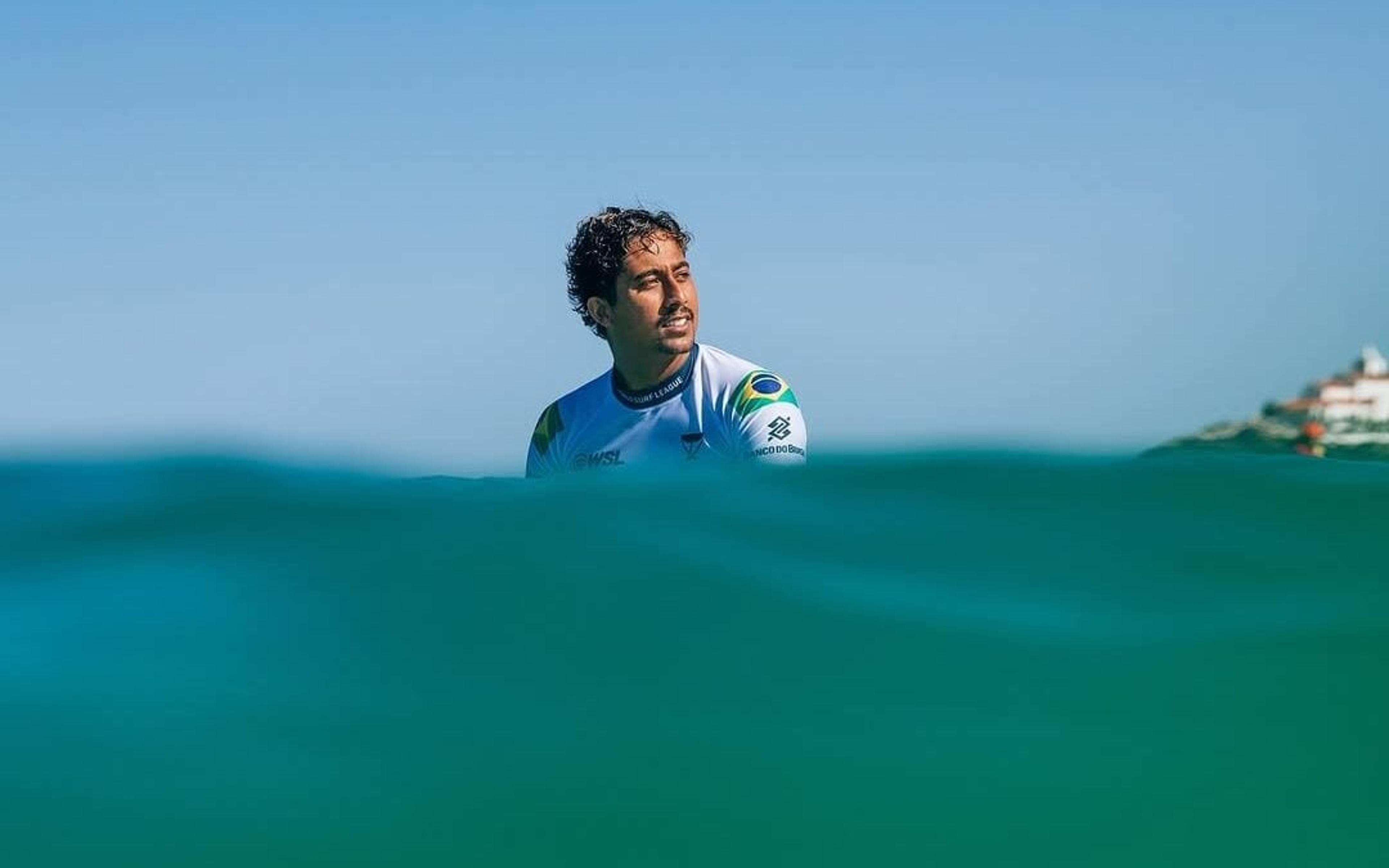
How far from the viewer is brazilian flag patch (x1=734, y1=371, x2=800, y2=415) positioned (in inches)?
256

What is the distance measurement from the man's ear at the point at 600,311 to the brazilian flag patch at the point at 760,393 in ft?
2.56

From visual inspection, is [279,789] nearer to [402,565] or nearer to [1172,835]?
[402,565]

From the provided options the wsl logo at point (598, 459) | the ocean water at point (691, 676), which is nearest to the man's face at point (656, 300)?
the wsl logo at point (598, 459)

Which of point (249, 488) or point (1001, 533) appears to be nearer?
point (1001, 533)

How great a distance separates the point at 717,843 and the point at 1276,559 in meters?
2.37

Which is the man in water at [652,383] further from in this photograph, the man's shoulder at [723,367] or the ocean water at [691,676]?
Answer: the ocean water at [691,676]

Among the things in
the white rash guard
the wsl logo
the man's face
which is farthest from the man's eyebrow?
the wsl logo

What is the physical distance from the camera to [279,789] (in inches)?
137

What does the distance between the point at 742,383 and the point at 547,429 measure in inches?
44.1

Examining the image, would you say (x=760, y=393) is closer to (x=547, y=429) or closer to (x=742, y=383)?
(x=742, y=383)

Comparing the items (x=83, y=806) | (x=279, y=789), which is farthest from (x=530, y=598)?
(x=83, y=806)

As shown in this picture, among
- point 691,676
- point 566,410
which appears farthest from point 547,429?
point 691,676

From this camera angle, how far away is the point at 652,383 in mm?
6863

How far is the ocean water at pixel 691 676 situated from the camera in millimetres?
3441
